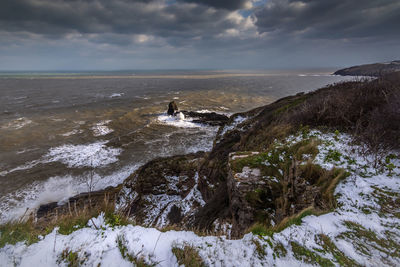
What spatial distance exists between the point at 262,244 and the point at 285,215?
1.86m

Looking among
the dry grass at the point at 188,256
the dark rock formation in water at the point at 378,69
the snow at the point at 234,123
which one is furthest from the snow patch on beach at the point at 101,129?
the dark rock formation in water at the point at 378,69

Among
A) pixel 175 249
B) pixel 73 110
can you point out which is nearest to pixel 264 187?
pixel 175 249

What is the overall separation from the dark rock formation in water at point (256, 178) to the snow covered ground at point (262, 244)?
0.56 metres

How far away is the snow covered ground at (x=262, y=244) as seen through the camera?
9.09ft

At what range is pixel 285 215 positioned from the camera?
4.54 metres

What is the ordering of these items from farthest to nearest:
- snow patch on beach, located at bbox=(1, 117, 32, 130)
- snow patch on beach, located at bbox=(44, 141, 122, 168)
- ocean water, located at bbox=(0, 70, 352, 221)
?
snow patch on beach, located at bbox=(1, 117, 32, 130) → snow patch on beach, located at bbox=(44, 141, 122, 168) → ocean water, located at bbox=(0, 70, 352, 221)

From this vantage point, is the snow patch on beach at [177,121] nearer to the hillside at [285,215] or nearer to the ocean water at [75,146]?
the ocean water at [75,146]

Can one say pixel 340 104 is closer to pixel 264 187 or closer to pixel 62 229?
pixel 264 187

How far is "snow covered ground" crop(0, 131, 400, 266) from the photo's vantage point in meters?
2.77

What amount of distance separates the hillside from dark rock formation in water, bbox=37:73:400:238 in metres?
0.04

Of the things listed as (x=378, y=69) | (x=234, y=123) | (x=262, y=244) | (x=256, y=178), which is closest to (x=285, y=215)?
(x=256, y=178)

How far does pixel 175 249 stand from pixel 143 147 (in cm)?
1757

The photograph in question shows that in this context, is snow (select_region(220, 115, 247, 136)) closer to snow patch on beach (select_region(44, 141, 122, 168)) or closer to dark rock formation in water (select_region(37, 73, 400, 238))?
dark rock formation in water (select_region(37, 73, 400, 238))

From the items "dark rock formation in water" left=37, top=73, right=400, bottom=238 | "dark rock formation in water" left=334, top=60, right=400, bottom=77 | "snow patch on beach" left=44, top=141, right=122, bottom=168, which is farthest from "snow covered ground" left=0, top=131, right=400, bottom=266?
"snow patch on beach" left=44, top=141, right=122, bottom=168
